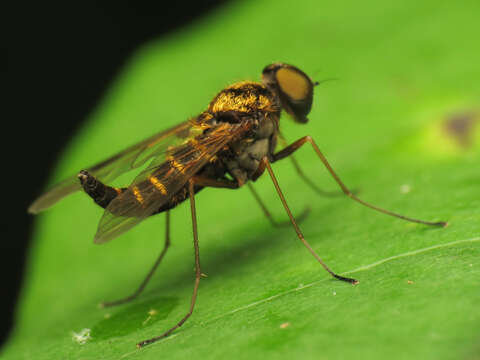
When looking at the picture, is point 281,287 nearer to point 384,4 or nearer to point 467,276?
point 467,276

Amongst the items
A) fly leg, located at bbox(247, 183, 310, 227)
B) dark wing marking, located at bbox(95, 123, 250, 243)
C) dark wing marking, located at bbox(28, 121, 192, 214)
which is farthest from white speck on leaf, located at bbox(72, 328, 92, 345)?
fly leg, located at bbox(247, 183, 310, 227)

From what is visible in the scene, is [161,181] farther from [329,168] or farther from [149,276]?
[329,168]

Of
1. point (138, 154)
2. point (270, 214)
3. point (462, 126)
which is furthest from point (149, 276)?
point (462, 126)

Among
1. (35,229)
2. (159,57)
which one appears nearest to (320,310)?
(35,229)

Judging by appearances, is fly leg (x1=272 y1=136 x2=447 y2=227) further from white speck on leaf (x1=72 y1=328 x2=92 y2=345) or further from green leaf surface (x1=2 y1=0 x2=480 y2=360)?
white speck on leaf (x1=72 y1=328 x2=92 y2=345)

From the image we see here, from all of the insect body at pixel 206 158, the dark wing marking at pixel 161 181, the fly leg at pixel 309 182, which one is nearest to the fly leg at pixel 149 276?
the insect body at pixel 206 158

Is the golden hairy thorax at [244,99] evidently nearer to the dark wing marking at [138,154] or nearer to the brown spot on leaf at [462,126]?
the dark wing marking at [138,154]
